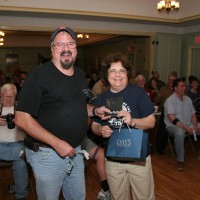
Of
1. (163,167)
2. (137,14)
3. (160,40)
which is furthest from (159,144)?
(160,40)

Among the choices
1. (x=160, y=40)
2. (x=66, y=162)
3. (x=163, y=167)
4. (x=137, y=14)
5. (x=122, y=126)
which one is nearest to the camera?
(x=66, y=162)

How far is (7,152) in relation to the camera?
2.82m

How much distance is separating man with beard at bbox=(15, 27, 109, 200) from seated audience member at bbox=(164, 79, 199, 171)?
2344 millimetres

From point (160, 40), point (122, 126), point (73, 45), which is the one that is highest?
point (160, 40)

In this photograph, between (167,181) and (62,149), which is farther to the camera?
(167,181)

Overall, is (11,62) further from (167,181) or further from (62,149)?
(62,149)

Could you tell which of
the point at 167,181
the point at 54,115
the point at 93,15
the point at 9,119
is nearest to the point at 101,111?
the point at 54,115

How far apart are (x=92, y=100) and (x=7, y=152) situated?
4.53 ft

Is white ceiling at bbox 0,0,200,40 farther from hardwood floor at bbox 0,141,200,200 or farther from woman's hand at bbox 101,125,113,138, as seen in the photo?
woman's hand at bbox 101,125,113,138

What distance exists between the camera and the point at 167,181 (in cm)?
335

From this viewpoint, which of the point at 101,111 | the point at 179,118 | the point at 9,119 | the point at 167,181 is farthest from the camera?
the point at 179,118

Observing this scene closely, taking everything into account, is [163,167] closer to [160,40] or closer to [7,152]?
[7,152]

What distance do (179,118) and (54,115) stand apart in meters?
2.79

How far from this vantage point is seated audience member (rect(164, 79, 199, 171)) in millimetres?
3783
